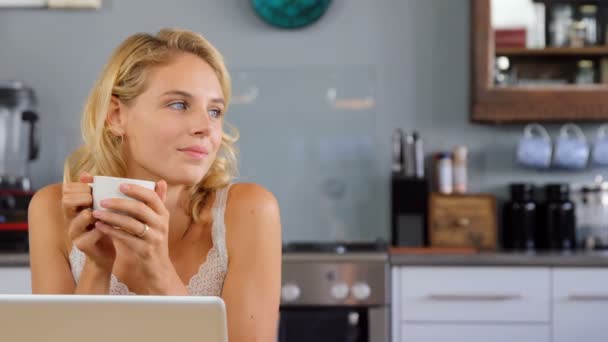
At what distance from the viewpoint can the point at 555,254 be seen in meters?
3.04

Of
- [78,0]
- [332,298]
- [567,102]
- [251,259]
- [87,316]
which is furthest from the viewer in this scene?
[78,0]

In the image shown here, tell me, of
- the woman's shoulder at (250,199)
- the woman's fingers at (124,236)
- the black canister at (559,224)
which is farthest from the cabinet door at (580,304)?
the woman's fingers at (124,236)

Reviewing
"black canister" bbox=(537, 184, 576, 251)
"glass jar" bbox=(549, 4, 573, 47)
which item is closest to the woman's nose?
"black canister" bbox=(537, 184, 576, 251)

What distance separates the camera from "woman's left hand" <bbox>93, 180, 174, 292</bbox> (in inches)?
46.8

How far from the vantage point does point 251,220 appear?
1.60 m

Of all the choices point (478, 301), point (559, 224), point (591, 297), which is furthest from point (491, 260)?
point (559, 224)

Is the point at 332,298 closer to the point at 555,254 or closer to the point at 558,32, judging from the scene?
the point at 555,254

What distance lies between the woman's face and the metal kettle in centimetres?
198

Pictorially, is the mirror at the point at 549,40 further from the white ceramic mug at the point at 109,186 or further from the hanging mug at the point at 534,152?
the white ceramic mug at the point at 109,186

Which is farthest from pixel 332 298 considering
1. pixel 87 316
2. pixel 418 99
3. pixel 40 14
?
pixel 87 316

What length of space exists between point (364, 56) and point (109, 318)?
2.92 meters

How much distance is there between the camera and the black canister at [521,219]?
3.37 m

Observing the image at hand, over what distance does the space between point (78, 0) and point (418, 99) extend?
147 centimetres

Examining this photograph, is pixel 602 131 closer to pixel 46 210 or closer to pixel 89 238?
pixel 46 210
